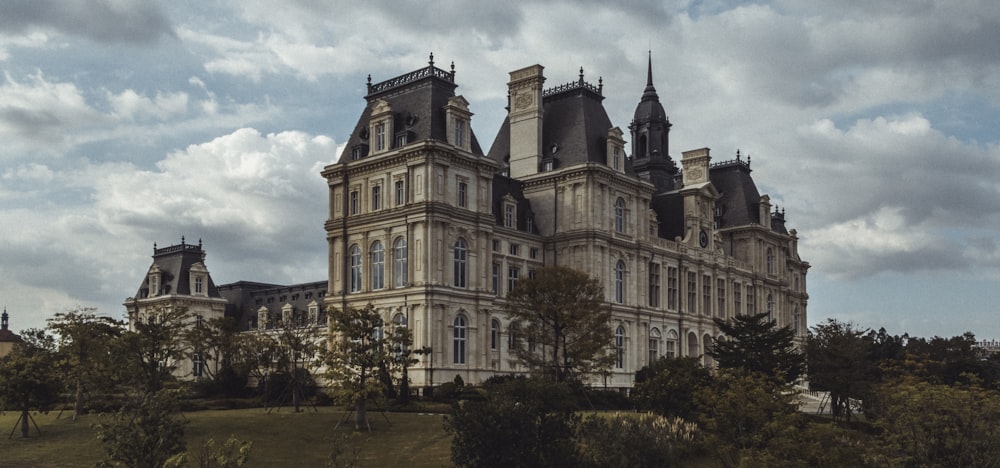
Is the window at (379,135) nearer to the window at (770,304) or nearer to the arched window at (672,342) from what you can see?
the arched window at (672,342)

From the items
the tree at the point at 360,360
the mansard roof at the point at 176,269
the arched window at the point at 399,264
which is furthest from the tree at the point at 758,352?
the mansard roof at the point at 176,269

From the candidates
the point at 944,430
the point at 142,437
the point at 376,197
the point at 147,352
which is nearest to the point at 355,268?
the point at 376,197

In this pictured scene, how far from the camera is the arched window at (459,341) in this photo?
235ft

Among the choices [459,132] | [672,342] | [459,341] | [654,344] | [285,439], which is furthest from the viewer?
[672,342]

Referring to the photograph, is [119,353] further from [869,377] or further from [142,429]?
[869,377]

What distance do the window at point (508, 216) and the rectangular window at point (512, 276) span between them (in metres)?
3.60

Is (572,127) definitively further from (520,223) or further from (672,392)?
(672,392)

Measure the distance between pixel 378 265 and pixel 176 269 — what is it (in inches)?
1890

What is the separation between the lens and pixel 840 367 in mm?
68438

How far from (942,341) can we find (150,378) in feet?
204

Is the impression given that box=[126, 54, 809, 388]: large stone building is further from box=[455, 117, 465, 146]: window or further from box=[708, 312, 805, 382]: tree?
box=[708, 312, 805, 382]: tree

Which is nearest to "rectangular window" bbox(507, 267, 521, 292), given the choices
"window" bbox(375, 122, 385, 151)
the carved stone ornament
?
"window" bbox(375, 122, 385, 151)

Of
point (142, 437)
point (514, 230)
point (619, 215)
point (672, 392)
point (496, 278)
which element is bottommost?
point (672, 392)

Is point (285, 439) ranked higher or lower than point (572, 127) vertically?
lower
